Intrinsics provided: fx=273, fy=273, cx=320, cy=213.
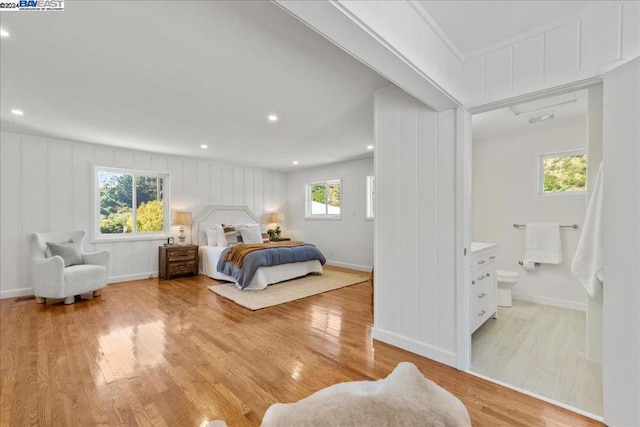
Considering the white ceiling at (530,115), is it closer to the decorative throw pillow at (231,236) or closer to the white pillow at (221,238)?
the decorative throw pillow at (231,236)

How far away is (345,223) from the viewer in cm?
641

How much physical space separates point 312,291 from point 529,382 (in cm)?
283

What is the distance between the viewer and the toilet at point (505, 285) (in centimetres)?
343

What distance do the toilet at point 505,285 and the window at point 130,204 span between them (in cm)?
591

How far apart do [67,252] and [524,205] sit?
21.6ft

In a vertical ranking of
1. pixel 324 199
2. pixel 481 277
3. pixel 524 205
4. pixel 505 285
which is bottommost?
pixel 505 285

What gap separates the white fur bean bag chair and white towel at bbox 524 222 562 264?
9.72 ft

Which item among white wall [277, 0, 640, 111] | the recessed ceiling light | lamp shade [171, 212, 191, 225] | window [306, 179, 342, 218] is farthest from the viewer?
window [306, 179, 342, 218]

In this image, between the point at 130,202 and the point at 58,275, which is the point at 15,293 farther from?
the point at 130,202

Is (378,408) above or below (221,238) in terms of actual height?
below

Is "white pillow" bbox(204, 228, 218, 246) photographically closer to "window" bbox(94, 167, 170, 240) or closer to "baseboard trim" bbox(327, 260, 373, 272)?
"window" bbox(94, 167, 170, 240)

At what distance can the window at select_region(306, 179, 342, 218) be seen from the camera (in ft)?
22.0

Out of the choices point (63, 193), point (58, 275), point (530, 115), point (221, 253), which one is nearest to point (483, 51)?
point (530, 115)

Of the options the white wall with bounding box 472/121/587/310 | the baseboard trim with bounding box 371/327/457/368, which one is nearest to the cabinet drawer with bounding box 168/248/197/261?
the baseboard trim with bounding box 371/327/457/368
